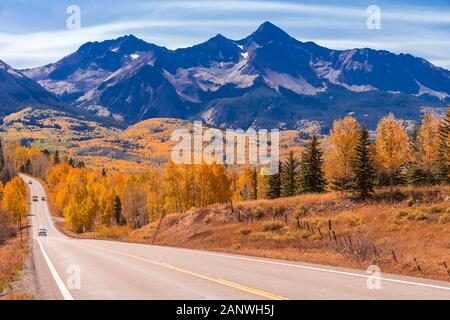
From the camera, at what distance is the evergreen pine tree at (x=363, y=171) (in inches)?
1886

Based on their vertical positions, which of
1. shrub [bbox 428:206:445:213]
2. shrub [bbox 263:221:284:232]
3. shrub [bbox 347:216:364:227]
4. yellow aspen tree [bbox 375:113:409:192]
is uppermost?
yellow aspen tree [bbox 375:113:409:192]

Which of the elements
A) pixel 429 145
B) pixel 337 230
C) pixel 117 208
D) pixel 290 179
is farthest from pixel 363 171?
pixel 117 208

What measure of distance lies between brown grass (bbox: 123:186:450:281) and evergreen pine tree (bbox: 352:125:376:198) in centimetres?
144

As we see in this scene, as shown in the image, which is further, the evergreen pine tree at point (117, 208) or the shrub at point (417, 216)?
the evergreen pine tree at point (117, 208)

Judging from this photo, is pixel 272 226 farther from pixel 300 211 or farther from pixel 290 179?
pixel 290 179

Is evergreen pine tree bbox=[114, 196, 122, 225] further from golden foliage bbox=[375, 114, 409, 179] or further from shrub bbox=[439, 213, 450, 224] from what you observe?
shrub bbox=[439, 213, 450, 224]

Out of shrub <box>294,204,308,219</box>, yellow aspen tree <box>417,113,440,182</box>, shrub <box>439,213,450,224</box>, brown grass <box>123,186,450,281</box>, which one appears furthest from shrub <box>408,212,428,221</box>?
yellow aspen tree <box>417,113,440,182</box>

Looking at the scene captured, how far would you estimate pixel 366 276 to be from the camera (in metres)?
15.8

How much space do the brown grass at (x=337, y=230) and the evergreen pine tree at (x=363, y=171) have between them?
1.44 metres

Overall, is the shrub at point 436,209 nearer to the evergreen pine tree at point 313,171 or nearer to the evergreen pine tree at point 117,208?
the evergreen pine tree at point 313,171

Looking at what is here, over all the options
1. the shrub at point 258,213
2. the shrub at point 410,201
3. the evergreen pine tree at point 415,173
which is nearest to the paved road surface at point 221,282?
the shrub at point 410,201

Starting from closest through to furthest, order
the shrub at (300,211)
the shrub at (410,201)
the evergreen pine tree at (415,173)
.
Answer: the shrub at (410,201) → the shrub at (300,211) → the evergreen pine tree at (415,173)

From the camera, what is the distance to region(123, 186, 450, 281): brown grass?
74.8 ft
